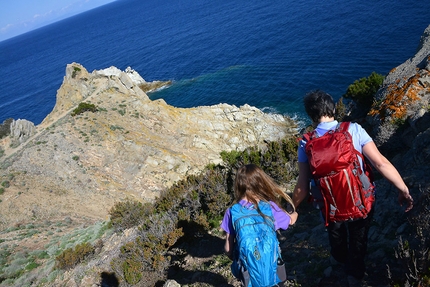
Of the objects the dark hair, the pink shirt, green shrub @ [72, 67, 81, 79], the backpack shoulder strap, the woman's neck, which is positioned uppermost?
green shrub @ [72, 67, 81, 79]

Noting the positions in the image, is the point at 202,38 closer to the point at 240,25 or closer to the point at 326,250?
the point at 240,25

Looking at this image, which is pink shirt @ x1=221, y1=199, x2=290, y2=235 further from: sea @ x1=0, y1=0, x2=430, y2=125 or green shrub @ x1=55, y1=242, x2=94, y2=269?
sea @ x1=0, y1=0, x2=430, y2=125

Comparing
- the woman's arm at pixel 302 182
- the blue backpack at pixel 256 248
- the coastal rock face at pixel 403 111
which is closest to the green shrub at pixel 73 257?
the blue backpack at pixel 256 248

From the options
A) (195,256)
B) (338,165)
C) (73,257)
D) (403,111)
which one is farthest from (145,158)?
(338,165)

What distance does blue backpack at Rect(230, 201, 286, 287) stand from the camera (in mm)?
3084

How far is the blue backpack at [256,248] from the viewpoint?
3.08 meters

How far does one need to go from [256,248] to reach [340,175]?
1181mm

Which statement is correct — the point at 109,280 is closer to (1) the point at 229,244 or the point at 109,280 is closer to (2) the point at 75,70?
(1) the point at 229,244

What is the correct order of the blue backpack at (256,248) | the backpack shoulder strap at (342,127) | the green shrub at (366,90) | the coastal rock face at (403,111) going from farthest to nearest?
the green shrub at (366,90) < the coastal rock face at (403,111) < the backpack shoulder strap at (342,127) < the blue backpack at (256,248)

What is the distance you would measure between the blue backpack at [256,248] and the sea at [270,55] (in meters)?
28.1

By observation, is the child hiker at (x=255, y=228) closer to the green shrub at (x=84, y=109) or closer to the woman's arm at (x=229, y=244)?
the woman's arm at (x=229, y=244)

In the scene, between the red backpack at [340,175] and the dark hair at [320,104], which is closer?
the red backpack at [340,175]

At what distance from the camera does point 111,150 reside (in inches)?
835

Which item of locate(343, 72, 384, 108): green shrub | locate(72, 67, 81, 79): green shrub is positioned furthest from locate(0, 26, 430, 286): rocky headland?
locate(343, 72, 384, 108): green shrub
